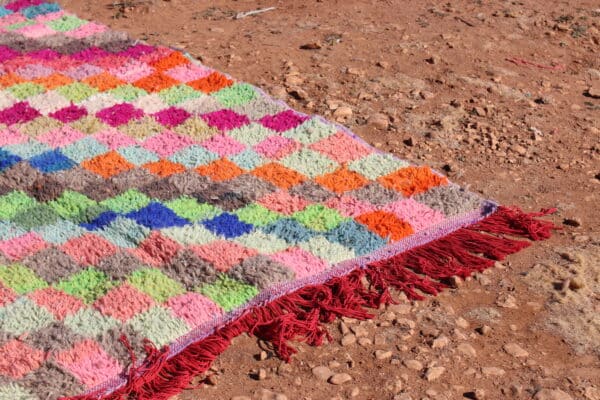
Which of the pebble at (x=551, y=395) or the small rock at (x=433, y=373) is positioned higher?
the pebble at (x=551, y=395)

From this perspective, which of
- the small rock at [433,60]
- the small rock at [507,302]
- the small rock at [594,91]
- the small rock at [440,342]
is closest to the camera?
the small rock at [440,342]

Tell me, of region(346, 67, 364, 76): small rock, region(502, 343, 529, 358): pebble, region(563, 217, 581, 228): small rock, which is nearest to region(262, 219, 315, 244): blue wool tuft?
region(502, 343, 529, 358): pebble

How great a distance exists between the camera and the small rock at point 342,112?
4.12 meters

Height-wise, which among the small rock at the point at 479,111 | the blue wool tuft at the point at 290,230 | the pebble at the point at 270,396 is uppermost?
the small rock at the point at 479,111

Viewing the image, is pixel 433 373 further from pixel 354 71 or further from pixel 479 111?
pixel 354 71

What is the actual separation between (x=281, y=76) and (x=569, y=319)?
2.16 metres

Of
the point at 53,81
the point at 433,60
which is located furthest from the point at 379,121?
the point at 53,81

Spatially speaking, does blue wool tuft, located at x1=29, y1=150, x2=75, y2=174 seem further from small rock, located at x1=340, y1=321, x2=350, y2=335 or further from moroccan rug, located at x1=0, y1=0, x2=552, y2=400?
small rock, located at x1=340, y1=321, x2=350, y2=335

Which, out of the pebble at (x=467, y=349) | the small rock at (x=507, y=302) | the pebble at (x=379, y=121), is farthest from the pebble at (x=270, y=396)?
the pebble at (x=379, y=121)

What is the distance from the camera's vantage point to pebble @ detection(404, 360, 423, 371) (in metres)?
2.61

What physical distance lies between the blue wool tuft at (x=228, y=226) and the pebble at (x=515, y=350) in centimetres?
97

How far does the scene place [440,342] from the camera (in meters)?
2.71

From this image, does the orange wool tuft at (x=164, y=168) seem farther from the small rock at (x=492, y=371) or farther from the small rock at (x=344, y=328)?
the small rock at (x=492, y=371)

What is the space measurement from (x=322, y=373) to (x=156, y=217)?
0.95 m
